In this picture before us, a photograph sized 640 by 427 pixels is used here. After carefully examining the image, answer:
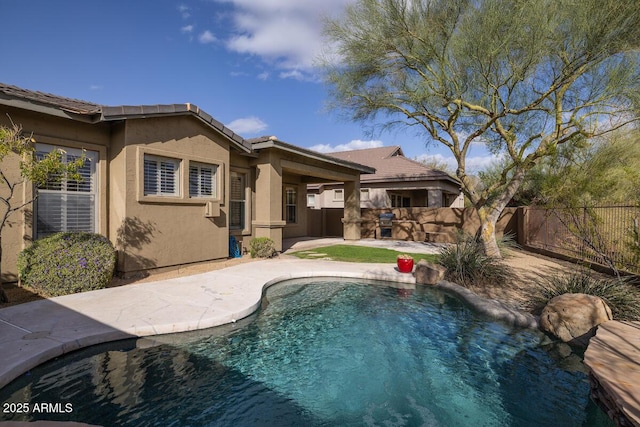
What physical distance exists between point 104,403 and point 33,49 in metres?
12.2

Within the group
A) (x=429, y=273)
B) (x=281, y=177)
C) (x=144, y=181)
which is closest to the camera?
(x=144, y=181)

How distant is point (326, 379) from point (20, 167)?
20.9 feet

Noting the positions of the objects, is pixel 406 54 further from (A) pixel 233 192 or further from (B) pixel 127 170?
(B) pixel 127 170

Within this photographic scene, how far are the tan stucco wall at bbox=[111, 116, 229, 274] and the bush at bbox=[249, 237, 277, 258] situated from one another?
0.98 meters

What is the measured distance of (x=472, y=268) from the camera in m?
8.51

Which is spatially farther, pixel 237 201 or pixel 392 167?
pixel 392 167

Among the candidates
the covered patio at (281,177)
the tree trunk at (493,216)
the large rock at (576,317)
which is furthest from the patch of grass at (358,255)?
the large rock at (576,317)

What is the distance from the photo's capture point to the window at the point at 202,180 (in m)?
9.55

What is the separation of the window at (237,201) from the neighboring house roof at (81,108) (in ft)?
8.69

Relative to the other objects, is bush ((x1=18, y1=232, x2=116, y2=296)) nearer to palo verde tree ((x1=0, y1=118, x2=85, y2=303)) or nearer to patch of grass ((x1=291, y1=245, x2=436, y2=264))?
palo verde tree ((x1=0, y1=118, x2=85, y2=303))

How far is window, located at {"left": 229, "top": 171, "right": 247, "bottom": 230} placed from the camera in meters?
11.5

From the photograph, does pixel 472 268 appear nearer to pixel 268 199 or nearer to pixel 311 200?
pixel 268 199

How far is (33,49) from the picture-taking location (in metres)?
10.2

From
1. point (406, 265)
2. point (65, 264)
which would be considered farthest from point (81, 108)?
point (406, 265)
